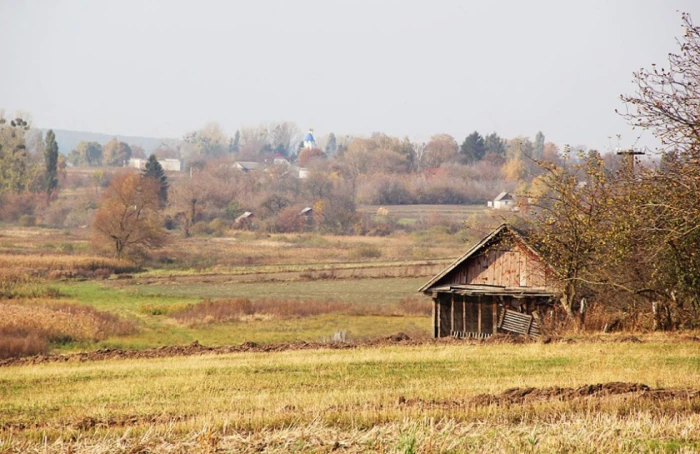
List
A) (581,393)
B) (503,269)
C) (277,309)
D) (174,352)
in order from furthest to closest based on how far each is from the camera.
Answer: (277,309) < (503,269) < (174,352) < (581,393)

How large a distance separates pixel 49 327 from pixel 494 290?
1809 centimetres

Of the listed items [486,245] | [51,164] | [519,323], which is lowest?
[519,323]

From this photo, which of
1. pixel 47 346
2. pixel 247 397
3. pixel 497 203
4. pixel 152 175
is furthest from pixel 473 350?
pixel 497 203

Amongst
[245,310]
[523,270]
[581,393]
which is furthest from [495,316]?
[581,393]

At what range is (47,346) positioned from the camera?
3675 cm

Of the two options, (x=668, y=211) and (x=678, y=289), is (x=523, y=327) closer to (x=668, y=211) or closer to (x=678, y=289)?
(x=678, y=289)

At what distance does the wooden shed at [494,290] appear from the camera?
37.8m

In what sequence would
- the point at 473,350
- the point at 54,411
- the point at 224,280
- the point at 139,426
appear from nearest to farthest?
the point at 139,426 < the point at 54,411 < the point at 473,350 < the point at 224,280

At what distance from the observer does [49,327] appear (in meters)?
40.9

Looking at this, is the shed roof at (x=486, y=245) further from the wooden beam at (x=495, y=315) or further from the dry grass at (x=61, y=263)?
the dry grass at (x=61, y=263)

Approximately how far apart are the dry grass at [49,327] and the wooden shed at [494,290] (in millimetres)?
13797

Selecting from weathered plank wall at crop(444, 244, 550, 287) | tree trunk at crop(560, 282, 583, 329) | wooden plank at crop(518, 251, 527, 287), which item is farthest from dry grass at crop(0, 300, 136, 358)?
tree trunk at crop(560, 282, 583, 329)

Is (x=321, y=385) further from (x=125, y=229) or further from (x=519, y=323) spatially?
(x=125, y=229)

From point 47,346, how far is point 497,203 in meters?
120
